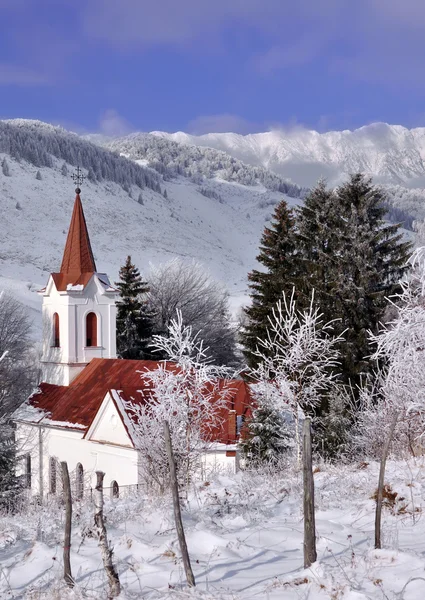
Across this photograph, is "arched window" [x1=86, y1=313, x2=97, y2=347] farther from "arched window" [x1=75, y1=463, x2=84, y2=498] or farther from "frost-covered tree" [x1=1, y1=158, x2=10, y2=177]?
"frost-covered tree" [x1=1, y1=158, x2=10, y2=177]

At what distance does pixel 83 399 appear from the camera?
→ 28844mm

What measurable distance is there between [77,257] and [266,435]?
1667 centimetres

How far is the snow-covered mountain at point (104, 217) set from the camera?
3868 inches

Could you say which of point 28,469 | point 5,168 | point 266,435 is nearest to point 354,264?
point 266,435

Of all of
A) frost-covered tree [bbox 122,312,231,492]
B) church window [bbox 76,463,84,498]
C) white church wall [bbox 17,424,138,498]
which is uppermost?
frost-covered tree [bbox 122,312,231,492]

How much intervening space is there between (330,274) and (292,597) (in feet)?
92.2

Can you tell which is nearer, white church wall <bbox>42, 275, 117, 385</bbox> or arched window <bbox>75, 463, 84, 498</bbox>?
arched window <bbox>75, 463, 84, 498</bbox>

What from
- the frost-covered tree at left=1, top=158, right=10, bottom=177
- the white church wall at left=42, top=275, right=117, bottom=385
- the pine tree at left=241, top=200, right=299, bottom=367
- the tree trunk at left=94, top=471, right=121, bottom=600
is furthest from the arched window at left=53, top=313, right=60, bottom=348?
the frost-covered tree at left=1, top=158, right=10, bottom=177

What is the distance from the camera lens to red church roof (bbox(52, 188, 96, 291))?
3262 cm

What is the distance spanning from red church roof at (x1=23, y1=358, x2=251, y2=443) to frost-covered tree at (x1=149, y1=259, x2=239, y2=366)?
53.5ft

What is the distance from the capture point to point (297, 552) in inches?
298

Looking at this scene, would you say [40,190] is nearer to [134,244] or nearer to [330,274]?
[134,244]

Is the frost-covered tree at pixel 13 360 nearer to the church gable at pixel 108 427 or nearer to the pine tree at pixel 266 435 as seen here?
the church gable at pixel 108 427

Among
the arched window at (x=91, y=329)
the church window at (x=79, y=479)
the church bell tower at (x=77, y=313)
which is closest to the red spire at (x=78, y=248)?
the church bell tower at (x=77, y=313)
